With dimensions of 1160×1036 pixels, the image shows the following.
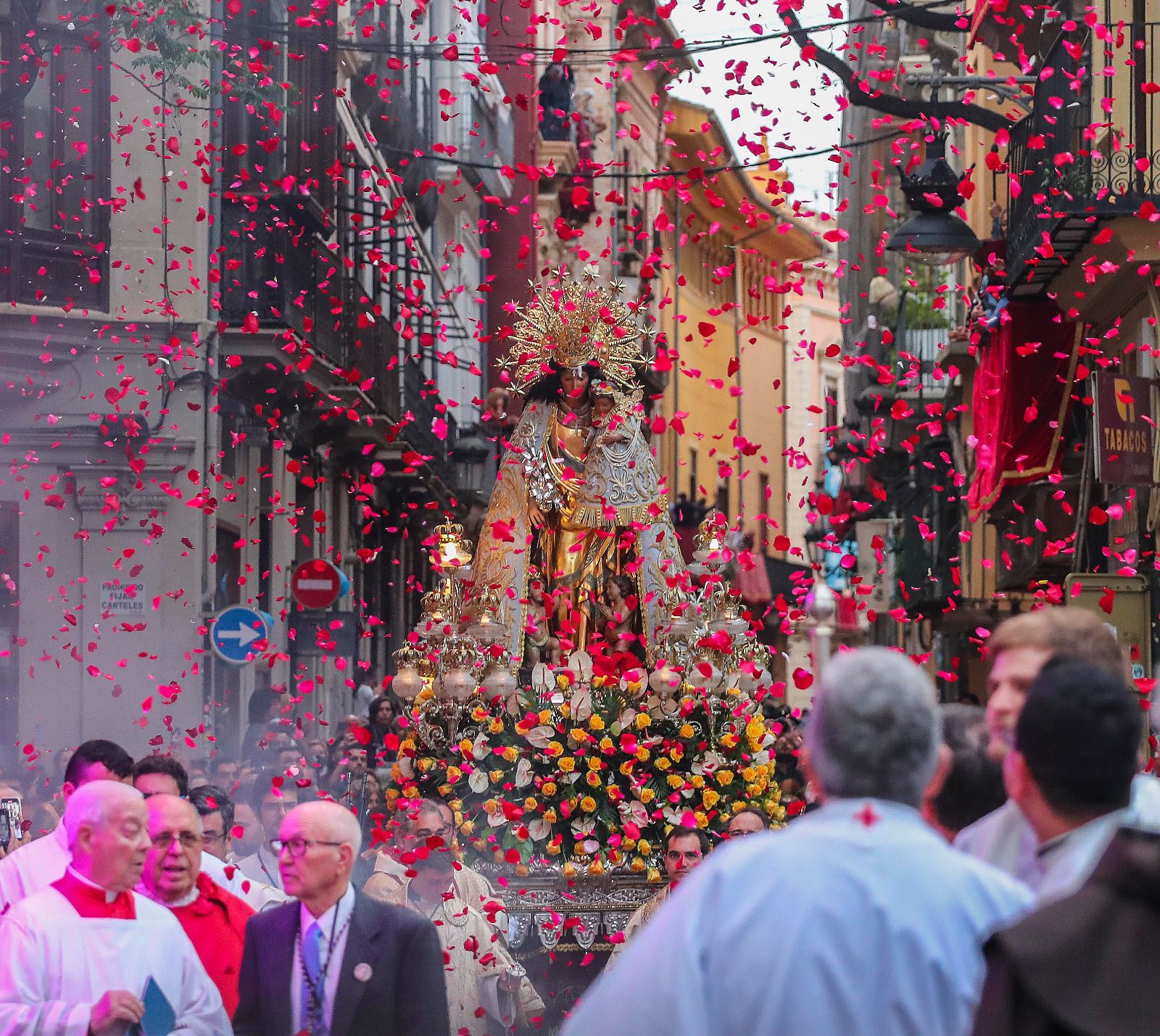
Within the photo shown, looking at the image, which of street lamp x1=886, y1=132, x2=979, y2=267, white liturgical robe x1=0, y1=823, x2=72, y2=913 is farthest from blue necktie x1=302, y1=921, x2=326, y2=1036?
street lamp x1=886, y1=132, x2=979, y2=267

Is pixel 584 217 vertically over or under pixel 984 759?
over

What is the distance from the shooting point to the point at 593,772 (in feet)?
33.4

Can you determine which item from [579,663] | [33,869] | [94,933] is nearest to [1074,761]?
[94,933]

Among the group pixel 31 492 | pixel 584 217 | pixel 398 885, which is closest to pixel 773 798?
pixel 398 885

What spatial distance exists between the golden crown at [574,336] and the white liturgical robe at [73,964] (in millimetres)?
6454

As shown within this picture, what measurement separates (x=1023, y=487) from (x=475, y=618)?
7.55 meters

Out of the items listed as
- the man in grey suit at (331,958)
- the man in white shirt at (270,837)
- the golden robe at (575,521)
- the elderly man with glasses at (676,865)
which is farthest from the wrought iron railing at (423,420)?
the man in grey suit at (331,958)

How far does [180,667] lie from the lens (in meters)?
16.4

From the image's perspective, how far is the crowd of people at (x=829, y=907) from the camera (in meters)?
3.13

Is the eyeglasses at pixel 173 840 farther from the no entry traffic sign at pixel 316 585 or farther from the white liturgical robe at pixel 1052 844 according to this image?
the no entry traffic sign at pixel 316 585

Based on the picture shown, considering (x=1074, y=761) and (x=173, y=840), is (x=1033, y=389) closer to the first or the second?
(x=173, y=840)

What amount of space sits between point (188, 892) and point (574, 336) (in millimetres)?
5928

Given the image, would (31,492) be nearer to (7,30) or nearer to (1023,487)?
(7,30)

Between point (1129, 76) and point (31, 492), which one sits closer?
point (1129, 76)
